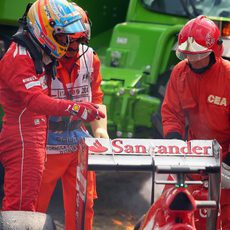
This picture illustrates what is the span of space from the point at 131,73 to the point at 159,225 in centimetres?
362

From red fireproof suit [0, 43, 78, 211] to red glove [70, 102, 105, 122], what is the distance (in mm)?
44

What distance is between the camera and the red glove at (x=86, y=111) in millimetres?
5137

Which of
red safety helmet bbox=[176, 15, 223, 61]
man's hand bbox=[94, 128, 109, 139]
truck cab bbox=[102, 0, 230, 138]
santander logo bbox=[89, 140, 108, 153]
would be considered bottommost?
truck cab bbox=[102, 0, 230, 138]

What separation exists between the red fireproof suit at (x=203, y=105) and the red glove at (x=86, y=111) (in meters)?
0.63

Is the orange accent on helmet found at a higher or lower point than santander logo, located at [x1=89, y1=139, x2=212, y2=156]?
higher

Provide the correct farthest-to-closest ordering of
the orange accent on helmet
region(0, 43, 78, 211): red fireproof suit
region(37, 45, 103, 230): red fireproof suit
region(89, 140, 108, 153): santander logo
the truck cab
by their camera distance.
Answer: the truck cab
region(37, 45, 103, 230): red fireproof suit
the orange accent on helmet
region(0, 43, 78, 211): red fireproof suit
region(89, 140, 108, 153): santander logo

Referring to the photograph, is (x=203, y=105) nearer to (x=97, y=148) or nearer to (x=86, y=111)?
(x=86, y=111)

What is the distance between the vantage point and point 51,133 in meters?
5.71

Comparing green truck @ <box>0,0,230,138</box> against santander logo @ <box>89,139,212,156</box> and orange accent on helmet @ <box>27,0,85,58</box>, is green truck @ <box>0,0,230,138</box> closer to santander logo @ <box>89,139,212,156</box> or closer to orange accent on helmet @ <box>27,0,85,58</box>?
orange accent on helmet @ <box>27,0,85,58</box>

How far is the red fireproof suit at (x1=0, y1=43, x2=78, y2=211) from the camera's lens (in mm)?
5109

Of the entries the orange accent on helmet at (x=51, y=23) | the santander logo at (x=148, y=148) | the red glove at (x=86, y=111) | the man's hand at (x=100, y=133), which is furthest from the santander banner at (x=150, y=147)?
the man's hand at (x=100, y=133)

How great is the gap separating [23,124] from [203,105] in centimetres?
112

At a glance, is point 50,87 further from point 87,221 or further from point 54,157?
point 87,221

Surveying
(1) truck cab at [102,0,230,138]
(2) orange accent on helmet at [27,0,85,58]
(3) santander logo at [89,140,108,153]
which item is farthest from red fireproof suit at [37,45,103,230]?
(1) truck cab at [102,0,230,138]
